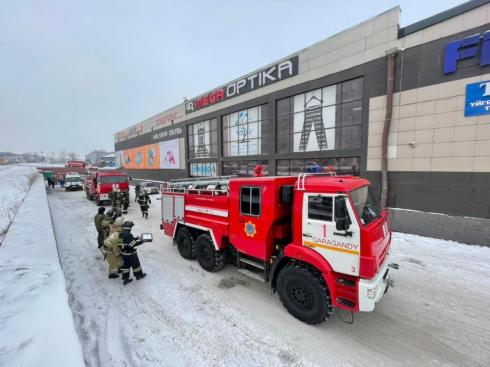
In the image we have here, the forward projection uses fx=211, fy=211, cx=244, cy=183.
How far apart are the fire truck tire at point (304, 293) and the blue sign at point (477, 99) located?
29.8ft

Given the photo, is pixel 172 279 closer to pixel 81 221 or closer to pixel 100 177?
pixel 81 221

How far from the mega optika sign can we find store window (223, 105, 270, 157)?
156 cm

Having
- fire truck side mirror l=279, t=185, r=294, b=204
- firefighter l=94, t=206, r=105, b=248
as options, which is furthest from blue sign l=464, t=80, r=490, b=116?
firefighter l=94, t=206, r=105, b=248

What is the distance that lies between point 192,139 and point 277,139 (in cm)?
1133

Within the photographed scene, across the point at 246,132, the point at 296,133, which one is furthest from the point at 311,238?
the point at 246,132

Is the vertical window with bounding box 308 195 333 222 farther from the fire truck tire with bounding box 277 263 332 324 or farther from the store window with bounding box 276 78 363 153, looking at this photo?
the store window with bounding box 276 78 363 153

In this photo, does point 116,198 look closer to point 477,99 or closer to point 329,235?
point 329,235

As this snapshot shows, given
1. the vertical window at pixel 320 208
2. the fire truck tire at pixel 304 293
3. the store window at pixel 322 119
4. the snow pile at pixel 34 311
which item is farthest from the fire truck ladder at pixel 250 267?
the store window at pixel 322 119

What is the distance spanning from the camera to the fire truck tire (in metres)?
3.67

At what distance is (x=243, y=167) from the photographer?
17.4m

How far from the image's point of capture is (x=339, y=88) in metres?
11.5

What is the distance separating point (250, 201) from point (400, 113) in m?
8.86

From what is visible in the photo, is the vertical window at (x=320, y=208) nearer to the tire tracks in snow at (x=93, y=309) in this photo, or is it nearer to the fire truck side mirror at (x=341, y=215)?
the fire truck side mirror at (x=341, y=215)

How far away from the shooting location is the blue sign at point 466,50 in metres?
7.39
